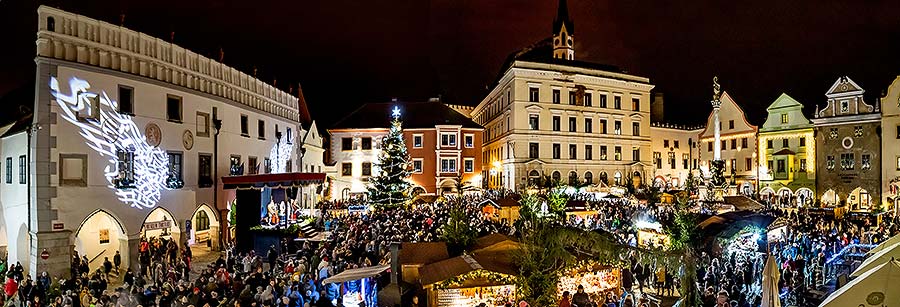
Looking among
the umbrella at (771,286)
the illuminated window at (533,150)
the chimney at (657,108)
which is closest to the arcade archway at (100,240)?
the umbrella at (771,286)

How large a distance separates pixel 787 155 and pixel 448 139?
96.4 ft

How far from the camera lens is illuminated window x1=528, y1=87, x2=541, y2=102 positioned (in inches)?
2117

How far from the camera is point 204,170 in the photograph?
25531mm

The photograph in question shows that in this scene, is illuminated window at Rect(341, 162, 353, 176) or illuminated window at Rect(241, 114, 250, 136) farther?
illuminated window at Rect(341, 162, 353, 176)

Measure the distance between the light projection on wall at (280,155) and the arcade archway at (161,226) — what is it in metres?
7.30

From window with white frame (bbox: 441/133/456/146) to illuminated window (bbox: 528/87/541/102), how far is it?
7971 mm

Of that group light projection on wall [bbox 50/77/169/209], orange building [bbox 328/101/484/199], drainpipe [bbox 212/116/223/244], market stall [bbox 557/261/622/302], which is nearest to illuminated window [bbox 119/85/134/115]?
light projection on wall [bbox 50/77/169/209]

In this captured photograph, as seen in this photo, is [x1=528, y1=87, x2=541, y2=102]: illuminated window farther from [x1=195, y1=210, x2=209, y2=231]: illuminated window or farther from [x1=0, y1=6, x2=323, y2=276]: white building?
[x1=195, y1=210, x2=209, y2=231]: illuminated window

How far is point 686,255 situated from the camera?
11.1 m

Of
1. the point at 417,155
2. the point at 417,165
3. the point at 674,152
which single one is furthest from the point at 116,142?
the point at 674,152

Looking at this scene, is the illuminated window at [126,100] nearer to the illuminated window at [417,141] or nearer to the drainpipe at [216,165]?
the drainpipe at [216,165]

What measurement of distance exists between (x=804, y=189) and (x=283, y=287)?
155 ft

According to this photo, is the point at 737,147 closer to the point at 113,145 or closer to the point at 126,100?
the point at 126,100

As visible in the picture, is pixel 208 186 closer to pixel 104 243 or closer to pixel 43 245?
pixel 104 243
